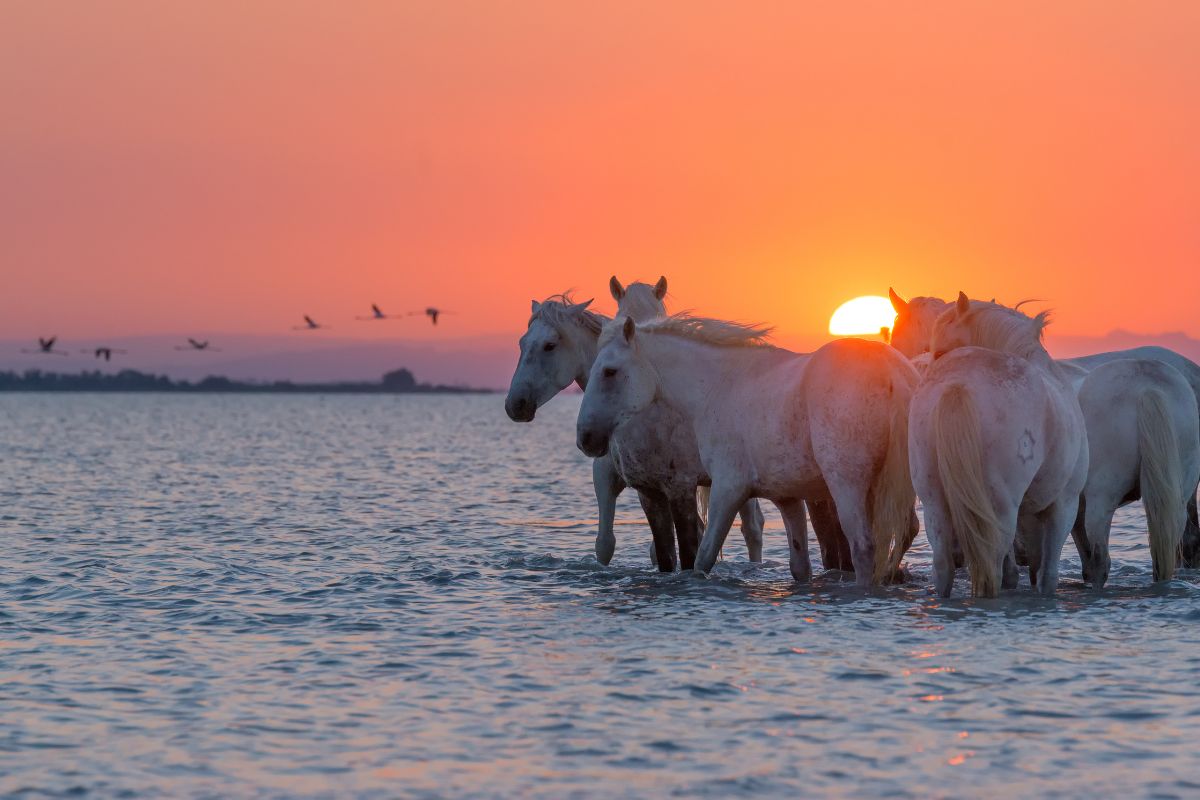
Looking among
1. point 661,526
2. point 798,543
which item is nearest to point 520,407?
point 661,526

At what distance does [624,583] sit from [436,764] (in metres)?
5.99

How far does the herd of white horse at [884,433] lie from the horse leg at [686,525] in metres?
0.01

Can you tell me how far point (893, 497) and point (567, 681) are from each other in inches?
128

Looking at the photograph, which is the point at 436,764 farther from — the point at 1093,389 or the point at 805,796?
the point at 1093,389

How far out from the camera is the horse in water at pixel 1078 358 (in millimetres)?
11469

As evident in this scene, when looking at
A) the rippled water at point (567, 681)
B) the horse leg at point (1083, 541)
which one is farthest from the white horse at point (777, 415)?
the horse leg at point (1083, 541)

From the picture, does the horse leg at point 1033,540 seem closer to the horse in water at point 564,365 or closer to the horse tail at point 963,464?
the horse tail at point 963,464

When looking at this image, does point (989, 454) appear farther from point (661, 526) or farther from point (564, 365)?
point (564, 365)

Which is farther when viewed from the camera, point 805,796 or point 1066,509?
point 1066,509

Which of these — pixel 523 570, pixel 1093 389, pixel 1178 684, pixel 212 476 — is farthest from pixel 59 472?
pixel 1178 684

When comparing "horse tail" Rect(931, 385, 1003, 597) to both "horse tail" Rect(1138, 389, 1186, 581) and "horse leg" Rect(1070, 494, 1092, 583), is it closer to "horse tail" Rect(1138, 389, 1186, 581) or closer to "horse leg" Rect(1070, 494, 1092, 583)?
"horse tail" Rect(1138, 389, 1186, 581)

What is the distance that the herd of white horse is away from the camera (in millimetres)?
9109

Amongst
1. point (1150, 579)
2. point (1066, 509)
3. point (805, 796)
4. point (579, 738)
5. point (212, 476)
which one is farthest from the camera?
point (212, 476)

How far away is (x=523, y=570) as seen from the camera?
44.6 ft
